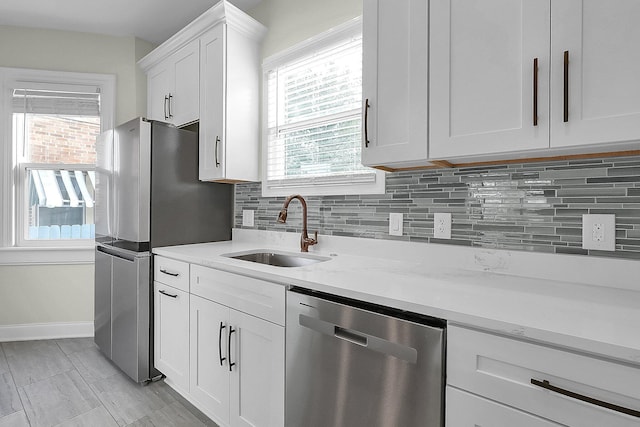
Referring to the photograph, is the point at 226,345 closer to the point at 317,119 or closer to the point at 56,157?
the point at 317,119

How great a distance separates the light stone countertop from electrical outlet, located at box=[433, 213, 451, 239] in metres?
0.06

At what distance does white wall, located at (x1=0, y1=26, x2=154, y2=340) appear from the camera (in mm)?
3029

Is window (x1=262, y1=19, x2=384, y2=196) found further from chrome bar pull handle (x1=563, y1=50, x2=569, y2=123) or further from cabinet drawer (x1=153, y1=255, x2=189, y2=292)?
chrome bar pull handle (x1=563, y1=50, x2=569, y2=123)

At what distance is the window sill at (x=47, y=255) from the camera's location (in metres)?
3.01

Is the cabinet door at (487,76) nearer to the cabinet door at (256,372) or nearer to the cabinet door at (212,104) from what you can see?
the cabinet door at (256,372)

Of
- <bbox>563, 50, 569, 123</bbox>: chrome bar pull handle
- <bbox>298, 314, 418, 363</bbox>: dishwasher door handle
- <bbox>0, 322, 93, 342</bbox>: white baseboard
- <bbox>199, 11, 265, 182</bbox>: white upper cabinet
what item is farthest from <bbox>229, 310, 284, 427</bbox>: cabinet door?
<bbox>0, 322, 93, 342</bbox>: white baseboard

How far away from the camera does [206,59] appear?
2398mm

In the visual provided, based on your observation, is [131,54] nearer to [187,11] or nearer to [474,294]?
[187,11]

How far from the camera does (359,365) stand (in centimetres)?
116

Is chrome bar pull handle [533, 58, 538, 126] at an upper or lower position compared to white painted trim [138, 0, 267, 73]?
lower

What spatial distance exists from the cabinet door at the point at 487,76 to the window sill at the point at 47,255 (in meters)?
3.24

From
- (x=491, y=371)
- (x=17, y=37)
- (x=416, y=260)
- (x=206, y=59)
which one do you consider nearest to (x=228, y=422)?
(x=416, y=260)

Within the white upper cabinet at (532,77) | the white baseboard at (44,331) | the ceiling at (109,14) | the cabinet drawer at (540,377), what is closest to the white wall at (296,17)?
the ceiling at (109,14)

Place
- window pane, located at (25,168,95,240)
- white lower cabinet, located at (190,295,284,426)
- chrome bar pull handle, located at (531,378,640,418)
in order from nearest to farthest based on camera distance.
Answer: chrome bar pull handle, located at (531,378,640,418) → white lower cabinet, located at (190,295,284,426) → window pane, located at (25,168,95,240)
